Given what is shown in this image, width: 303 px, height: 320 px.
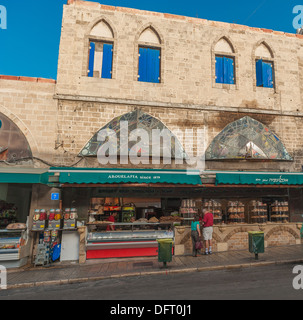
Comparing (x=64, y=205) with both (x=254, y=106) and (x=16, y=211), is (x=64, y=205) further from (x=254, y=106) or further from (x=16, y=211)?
(x=254, y=106)

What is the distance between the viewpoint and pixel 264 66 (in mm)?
13891

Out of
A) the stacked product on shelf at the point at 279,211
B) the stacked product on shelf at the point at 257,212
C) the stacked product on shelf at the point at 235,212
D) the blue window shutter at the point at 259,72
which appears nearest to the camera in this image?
the stacked product on shelf at the point at 235,212

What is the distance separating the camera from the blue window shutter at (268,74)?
1376 cm

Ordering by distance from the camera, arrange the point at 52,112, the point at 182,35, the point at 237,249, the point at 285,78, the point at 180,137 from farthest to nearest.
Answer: the point at 285,78 < the point at 182,35 < the point at 180,137 < the point at 52,112 < the point at 237,249

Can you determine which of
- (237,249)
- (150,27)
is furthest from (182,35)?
(237,249)

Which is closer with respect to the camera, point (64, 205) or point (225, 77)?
point (64, 205)

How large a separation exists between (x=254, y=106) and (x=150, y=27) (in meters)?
7.08

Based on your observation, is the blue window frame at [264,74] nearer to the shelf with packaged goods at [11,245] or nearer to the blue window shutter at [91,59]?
the blue window shutter at [91,59]

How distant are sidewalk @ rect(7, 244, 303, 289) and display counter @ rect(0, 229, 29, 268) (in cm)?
38

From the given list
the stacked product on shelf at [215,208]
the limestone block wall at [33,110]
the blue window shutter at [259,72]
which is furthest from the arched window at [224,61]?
the limestone block wall at [33,110]

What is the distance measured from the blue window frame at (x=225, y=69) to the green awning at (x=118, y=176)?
6470 mm

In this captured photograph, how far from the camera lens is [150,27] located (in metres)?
12.9

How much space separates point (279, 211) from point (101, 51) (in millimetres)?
12108
